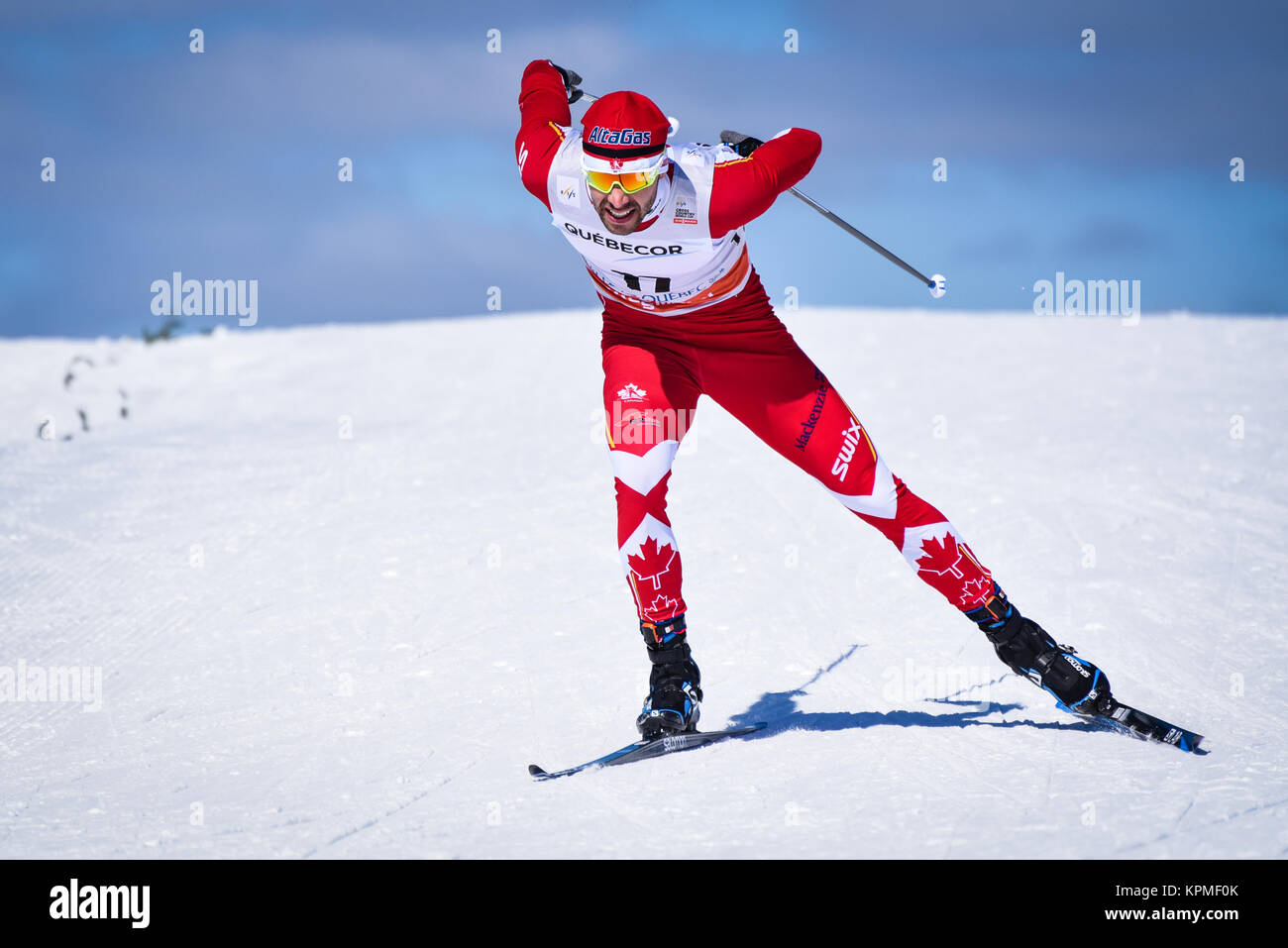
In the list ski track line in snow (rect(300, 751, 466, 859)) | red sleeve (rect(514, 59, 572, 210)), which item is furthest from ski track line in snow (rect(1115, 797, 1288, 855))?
red sleeve (rect(514, 59, 572, 210))

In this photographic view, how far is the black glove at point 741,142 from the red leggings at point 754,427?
495mm

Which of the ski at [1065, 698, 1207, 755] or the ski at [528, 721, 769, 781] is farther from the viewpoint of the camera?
the ski at [1065, 698, 1207, 755]

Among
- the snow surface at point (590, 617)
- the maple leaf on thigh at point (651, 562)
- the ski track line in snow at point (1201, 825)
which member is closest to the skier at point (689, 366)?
Result: the maple leaf on thigh at point (651, 562)

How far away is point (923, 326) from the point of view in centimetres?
1275

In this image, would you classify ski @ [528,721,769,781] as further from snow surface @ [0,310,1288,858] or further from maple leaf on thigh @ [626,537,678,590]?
maple leaf on thigh @ [626,537,678,590]

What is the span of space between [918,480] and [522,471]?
2540 mm

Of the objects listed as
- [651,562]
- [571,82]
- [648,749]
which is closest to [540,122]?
[571,82]

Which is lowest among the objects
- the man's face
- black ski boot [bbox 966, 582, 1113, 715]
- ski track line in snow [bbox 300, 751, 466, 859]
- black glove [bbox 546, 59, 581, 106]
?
ski track line in snow [bbox 300, 751, 466, 859]

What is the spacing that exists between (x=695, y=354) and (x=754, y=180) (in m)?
0.64

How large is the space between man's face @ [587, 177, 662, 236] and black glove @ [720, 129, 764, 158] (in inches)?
17.2

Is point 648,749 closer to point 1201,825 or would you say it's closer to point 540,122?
point 1201,825

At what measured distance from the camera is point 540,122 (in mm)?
4402

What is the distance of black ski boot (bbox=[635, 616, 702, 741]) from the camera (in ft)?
13.9
